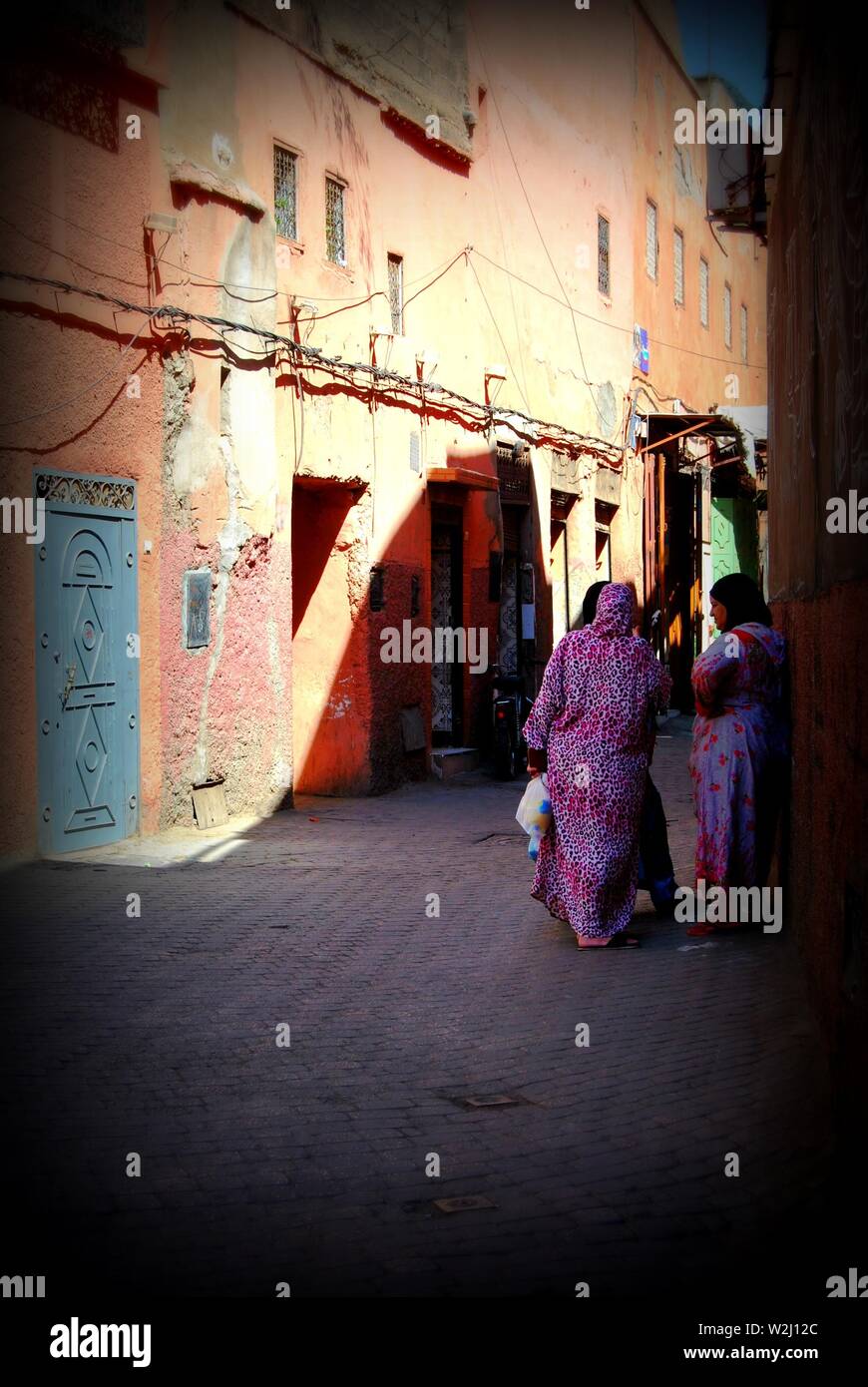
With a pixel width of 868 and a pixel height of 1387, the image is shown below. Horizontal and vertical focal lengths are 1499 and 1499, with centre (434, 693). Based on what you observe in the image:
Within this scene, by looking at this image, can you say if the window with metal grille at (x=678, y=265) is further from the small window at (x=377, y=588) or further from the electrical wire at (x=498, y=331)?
the small window at (x=377, y=588)

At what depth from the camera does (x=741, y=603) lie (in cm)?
766

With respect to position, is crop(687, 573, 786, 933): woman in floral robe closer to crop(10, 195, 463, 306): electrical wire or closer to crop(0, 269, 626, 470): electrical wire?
crop(0, 269, 626, 470): electrical wire

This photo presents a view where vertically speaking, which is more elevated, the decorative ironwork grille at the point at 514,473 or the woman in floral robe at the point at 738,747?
the decorative ironwork grille at the point at 514,473

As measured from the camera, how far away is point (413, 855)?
10750mm

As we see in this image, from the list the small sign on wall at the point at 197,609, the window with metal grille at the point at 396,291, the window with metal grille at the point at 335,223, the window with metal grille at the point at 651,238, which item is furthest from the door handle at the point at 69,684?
the window with metal grille at the point at 651,238

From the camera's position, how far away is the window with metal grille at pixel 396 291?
1453cm

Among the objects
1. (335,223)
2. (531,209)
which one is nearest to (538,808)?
(335,223)

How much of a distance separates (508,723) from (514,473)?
3.44m

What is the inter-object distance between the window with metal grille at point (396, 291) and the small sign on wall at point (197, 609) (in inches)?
173

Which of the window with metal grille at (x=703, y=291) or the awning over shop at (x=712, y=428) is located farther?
the window with metal grille at (x=703, y=291)

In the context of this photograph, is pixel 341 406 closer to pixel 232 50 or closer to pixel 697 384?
pixel 232 50

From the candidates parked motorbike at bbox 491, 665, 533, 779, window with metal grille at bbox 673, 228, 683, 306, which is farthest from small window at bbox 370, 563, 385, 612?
window with metal grille at bbox 673, 228, 683, 306

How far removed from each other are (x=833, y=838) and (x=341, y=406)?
9.21 meters
